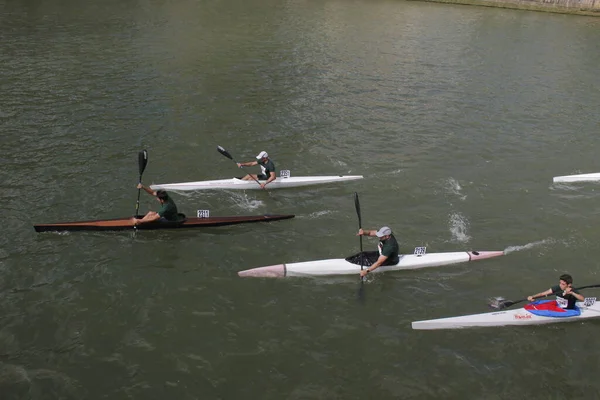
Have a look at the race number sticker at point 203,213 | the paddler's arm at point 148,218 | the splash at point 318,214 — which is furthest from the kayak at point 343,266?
the paddler's arm at point 148,218

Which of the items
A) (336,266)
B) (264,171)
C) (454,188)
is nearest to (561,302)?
(336,266)

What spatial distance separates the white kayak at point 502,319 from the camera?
41.2 ft

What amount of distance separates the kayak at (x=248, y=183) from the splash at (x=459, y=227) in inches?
174

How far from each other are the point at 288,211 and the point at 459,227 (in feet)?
19.3

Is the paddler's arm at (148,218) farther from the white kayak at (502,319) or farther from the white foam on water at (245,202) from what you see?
the white kayak at (502,319)

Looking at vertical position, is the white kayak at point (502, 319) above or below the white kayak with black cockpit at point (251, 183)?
below

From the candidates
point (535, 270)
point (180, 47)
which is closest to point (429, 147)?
point (535, 270)

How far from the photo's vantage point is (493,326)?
41.9 feet

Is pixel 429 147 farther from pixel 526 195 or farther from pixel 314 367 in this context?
pixel 314 367

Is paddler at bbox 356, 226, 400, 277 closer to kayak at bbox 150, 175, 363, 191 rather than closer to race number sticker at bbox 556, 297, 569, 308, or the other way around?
race number sticker at bbox 556, 297, 569, 308

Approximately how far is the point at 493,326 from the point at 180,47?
32.7 metres

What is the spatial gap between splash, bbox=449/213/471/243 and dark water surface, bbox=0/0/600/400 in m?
0.07

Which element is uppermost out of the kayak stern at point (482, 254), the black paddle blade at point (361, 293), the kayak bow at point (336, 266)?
the kayak stern at point (482, 254)

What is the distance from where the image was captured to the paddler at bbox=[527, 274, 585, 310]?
12602 mm
